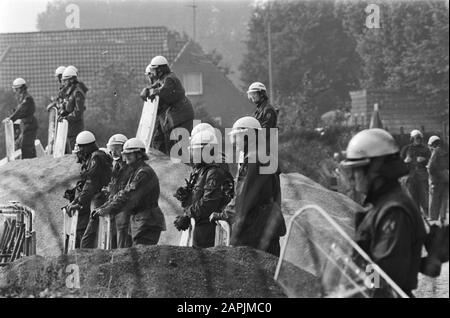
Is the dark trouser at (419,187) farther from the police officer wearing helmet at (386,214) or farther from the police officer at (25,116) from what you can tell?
the police officer wearing helmet at (386,214)

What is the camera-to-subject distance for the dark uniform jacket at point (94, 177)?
1525 cm

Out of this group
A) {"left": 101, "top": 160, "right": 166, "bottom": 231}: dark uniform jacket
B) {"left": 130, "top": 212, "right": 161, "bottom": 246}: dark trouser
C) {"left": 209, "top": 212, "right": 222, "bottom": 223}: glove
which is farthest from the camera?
{"left": 130, "top": 212, "right": 161, "bottom": 246}: dark trouser

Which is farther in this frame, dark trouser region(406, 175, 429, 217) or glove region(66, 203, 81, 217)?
dark trouser region(406, 175, 429, 217)

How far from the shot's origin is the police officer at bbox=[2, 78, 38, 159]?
2302 centimetres

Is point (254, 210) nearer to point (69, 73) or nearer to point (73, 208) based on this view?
Result: point (73, 208)

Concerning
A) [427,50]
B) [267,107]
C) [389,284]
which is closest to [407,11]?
[427,50]

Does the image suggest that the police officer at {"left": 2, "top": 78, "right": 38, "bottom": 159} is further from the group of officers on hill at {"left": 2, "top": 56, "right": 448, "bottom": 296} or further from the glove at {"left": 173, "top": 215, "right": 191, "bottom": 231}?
the glove at {"left": 173, "top": 215, "right": 191, "bottom": 231}

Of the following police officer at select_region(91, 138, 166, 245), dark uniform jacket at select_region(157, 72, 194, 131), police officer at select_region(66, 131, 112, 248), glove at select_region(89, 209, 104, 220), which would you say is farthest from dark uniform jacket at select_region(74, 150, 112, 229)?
dark uniform jacket at select_region(157, 72, 194, 131)

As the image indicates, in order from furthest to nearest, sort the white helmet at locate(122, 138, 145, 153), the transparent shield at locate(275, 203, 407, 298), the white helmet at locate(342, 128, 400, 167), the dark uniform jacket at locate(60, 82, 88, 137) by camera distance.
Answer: the dark uniform jacket at locate(60, 82, 88, 137) < the white helmet at locate(122, 138, 145, 153) < the white helmet at locate(342, 128, 400, 167) < the transparent shield at locate(275, 203, 407, 298)

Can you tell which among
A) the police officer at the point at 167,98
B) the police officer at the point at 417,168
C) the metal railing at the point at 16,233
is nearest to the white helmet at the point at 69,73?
the police officer at the point at 167,98

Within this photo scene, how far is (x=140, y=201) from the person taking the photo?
13.5 m

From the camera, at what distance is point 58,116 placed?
21531 mm

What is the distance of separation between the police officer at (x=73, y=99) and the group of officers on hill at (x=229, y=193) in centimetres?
16

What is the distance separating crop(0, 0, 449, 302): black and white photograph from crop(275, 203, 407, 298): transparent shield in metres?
0.01
